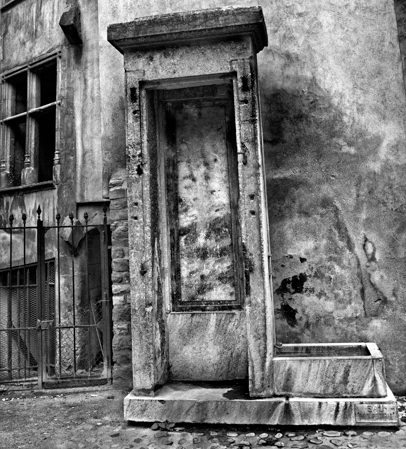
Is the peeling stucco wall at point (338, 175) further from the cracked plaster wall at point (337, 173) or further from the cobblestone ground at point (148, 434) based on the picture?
the cobblestone ground at point (148, 434)

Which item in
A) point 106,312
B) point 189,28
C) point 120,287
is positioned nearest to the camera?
point 189,28

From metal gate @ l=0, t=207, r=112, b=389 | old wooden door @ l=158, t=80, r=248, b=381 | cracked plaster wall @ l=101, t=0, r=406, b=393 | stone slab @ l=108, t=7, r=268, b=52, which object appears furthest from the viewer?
metal gate @ l=0, t=207, r=112, b=389

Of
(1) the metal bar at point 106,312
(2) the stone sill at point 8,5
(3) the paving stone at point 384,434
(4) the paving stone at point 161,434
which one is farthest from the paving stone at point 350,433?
(2) the stone sill at point 8,5

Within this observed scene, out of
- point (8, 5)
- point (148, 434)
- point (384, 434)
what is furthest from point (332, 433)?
point (8, 5)

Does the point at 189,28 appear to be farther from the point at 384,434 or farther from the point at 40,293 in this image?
the point at 384,434

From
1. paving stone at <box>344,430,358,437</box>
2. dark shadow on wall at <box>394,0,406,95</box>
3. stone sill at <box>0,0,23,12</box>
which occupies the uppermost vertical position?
stone sill at <box>0,0,23,12</box>

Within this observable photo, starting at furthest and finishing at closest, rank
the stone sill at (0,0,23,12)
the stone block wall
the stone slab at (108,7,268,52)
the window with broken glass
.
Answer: the stone sill at (0,0,23,12)
the window with broken glass
the stone block wall
the stone slab at (108,7,268,52)

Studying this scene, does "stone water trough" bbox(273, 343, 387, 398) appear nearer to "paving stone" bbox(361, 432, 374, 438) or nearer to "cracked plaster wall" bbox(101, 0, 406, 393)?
"paving stone" bbox(361, 432, 374, 438)

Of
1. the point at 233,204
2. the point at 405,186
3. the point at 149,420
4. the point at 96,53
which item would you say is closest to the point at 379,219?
the point at 405,186

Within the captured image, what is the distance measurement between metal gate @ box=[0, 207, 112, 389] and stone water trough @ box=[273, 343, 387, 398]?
2052 mm

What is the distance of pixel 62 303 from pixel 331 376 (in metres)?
3.74

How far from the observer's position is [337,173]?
4.34 meters

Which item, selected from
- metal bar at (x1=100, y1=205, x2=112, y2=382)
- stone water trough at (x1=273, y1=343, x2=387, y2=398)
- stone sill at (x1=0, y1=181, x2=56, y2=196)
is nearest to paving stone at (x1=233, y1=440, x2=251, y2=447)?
stone water trough at (x1=273, y1=343, x2=387, y2=398)

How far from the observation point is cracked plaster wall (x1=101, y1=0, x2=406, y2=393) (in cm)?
422
